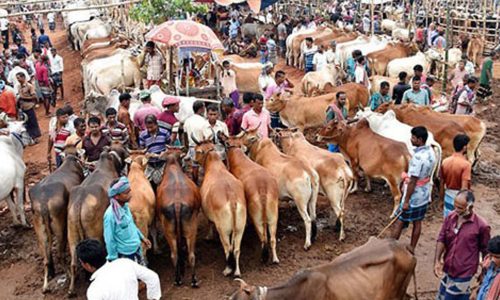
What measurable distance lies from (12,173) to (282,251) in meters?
4.55

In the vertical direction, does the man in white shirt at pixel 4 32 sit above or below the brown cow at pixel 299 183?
above

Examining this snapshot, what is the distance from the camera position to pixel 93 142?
846 centimetres

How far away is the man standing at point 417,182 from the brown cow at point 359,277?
130 cm

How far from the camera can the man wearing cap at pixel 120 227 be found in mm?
5438

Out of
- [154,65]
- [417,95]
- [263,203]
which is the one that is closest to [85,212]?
[263,203]

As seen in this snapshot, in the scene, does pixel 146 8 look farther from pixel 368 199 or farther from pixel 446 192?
pixel 446 192

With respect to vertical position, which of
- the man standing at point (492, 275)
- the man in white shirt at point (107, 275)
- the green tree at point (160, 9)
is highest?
the green tree at point (160, 9)

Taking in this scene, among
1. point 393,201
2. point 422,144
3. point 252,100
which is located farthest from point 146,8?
point 422,144

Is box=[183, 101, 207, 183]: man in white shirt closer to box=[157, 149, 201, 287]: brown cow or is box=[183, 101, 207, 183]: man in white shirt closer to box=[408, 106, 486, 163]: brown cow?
box=[157, 149, 201, 287]: brown cow

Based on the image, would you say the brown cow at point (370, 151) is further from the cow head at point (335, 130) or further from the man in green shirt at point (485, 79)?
the man in green shirt at point (485, 79)

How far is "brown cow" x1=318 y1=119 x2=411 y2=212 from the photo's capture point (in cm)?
888

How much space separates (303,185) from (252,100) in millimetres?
2042

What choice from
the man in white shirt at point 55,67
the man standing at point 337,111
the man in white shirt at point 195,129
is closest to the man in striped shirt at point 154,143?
the man in white shirt at point 195,129

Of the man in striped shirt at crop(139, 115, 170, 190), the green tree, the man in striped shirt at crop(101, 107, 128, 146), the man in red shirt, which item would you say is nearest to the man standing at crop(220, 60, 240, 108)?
the green tree
